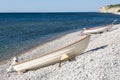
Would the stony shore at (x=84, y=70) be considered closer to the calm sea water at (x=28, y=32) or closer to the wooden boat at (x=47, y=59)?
the wooden boat at (x=47, y=59)

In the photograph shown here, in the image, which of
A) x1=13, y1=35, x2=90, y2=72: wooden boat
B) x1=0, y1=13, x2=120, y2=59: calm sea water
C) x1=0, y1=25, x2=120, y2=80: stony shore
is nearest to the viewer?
x1=0, y1=25, x2=120, y2=80: stony shore

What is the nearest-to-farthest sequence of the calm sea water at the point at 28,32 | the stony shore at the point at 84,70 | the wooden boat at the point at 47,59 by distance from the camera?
the stony shore at the point at 84,70
the wooden boat at the point at 47,59
the calm sea water at the point at 28,32

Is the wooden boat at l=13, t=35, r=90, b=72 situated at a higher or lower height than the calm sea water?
higher

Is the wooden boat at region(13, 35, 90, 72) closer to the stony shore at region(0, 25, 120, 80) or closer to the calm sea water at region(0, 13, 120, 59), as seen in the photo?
the stony shore at region(0, 25, 120, 80)

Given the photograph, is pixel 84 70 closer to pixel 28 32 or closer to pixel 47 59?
A: pixel 47 59

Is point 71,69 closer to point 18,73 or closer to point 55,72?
point 55,72

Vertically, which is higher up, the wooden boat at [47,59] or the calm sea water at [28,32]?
the wooden boat at [47,59]

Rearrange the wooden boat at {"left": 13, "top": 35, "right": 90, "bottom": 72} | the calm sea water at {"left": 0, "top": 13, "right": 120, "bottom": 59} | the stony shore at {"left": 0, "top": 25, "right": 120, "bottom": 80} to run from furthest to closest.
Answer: the calm sea water at {"left": 0, "top": 13, "right": 120, "bottom": 59} < the wooden boat at {"left": 13, "top": 35, "right": 90, "bottom": 72} < the stony shore at {"left": 0, "top": 25, "right": 120, "bottom": 80}

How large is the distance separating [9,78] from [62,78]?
456 cm

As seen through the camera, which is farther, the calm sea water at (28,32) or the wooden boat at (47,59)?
the calm sea water at (28,32)

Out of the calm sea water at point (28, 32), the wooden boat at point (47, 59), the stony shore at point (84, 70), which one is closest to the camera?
the stony shore at point (84, 70)

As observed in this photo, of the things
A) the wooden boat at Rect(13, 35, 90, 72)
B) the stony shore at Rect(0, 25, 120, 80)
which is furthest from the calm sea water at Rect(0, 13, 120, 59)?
the stony shore at Rect(0, 25, 120, 80)

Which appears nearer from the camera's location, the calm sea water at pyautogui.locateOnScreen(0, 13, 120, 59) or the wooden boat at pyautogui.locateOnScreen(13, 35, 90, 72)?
the wooden boat at pyautogui.locateOnScreen(13, 35, 90, 72)

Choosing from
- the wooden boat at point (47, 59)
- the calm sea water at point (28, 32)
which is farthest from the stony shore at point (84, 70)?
the calm sea water at point (28, 32)
